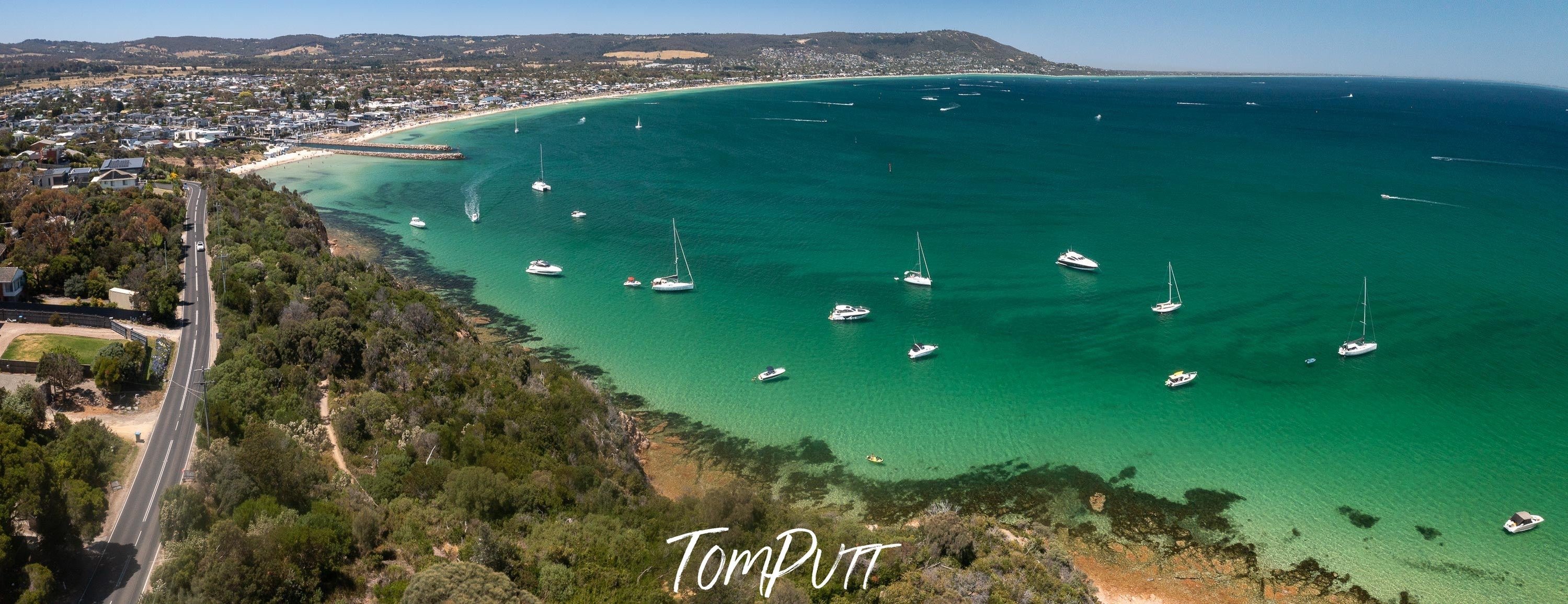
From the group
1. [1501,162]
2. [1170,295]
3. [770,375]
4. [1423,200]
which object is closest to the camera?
[770,375]

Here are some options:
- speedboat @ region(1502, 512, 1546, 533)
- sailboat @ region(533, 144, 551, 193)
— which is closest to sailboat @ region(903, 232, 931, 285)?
speedboat @ region(1502, 512, 1546, 533)

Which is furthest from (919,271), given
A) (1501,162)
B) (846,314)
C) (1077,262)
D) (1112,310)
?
(1501,162)

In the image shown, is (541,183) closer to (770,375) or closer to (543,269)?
(543,269)

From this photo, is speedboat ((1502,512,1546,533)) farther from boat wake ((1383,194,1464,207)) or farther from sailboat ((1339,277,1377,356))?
boat wake ((1383,194,1464,207))

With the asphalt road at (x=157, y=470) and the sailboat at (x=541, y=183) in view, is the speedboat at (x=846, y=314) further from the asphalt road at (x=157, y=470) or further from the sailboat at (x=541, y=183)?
the sailboat at (x=541, y=183)
